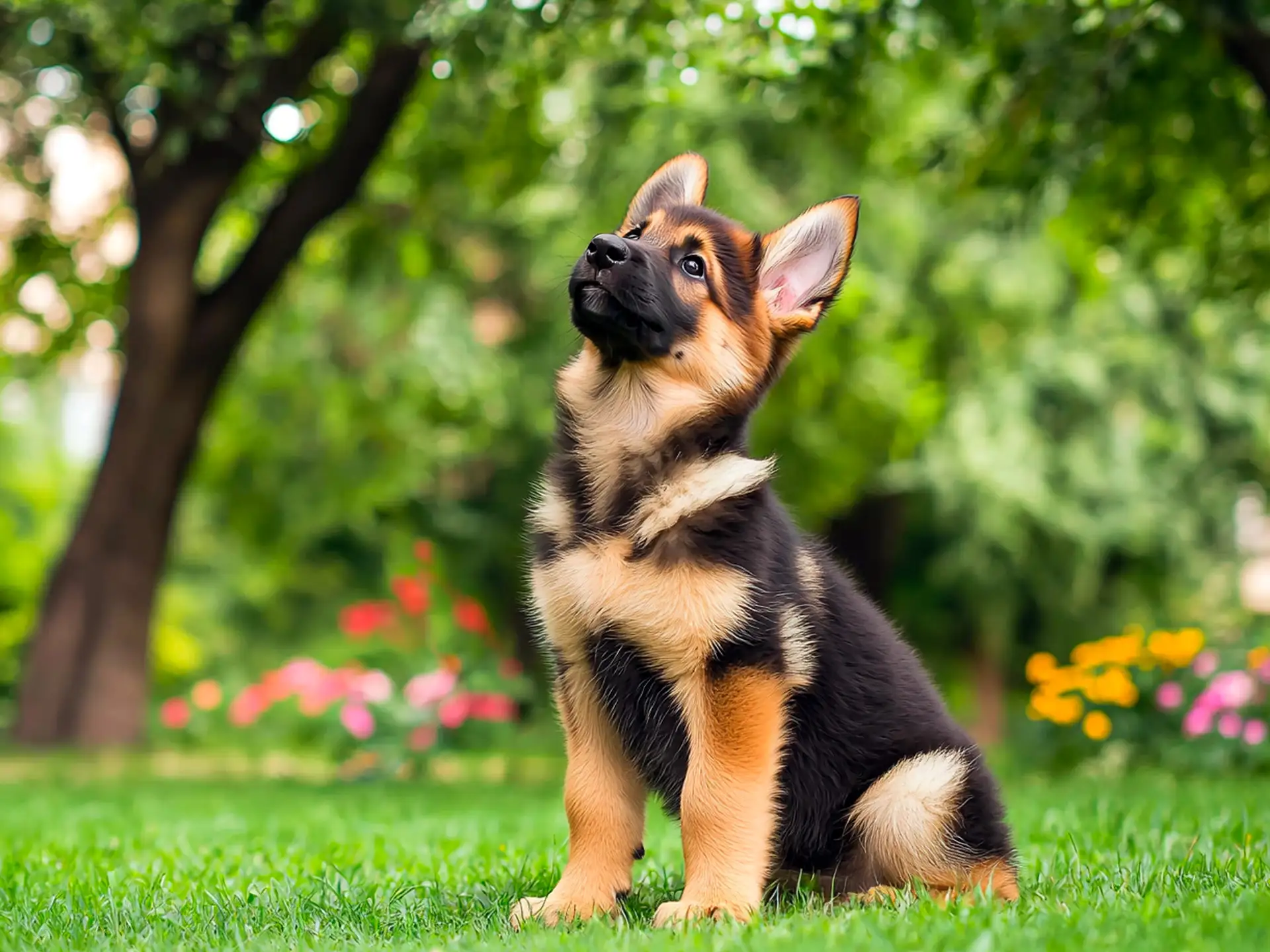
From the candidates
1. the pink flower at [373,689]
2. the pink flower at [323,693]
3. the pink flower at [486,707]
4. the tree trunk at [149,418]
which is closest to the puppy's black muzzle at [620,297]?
the pink flower at [486,707]

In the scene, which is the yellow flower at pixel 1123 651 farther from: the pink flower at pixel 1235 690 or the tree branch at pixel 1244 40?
the tree branch at pixel 1244 40

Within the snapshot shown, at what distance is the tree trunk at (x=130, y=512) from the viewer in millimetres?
12898

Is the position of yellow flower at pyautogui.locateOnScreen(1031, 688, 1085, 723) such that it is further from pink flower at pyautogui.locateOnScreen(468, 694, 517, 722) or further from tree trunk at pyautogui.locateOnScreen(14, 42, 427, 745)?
Answer: tree trunk at pyautogui.locateOnScreen(14, 42, 427, 745)

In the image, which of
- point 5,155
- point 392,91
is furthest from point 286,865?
point 5,155

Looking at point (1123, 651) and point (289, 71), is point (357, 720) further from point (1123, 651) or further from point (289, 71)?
point (1123, 651)

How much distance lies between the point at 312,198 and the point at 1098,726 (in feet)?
26.8

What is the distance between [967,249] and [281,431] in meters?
8.75

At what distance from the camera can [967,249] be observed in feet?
56.2

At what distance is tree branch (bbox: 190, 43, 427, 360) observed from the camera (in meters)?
12.3

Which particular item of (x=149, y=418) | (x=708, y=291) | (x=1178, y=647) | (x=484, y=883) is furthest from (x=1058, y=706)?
(x=149, y=418)

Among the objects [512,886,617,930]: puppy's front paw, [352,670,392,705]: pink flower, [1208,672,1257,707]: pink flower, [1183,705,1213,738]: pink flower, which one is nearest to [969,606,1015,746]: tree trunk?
[1183,705,1213,738]: pink flower

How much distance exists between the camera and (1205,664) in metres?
11.0

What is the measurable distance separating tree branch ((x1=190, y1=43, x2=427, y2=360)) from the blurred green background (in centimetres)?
15

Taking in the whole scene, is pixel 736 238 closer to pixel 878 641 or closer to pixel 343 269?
pixel 878 641
